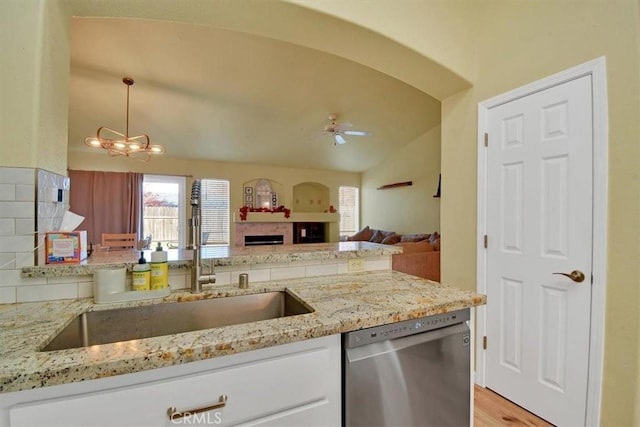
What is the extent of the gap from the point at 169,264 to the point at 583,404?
224cm

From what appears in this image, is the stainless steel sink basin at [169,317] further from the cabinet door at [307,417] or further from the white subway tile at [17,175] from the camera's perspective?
the white subway tile at [17,175]

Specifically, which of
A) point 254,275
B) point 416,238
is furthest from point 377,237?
point 254,275

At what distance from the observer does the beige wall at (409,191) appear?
5.59 metres

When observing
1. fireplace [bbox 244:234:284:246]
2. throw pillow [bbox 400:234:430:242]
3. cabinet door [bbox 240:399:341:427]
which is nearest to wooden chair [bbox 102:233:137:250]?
fireplace [bbox 244:234:284:246]

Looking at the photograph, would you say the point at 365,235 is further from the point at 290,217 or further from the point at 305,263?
the point at 305,263

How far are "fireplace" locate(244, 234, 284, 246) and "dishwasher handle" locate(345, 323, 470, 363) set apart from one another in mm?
5582

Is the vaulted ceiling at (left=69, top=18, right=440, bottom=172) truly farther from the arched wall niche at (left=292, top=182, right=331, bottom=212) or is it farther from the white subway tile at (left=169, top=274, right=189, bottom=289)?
the white subway tile at (left=169, top=274, right=189, bottom=289)

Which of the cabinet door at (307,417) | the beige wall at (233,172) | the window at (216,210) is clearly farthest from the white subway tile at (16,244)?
the window at (216,210)

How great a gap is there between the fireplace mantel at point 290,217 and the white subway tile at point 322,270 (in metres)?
4.94

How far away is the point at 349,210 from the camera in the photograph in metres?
7.75

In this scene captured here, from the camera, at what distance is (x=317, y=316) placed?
3.25 ft

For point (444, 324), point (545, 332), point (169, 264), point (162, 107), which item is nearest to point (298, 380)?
point (444, 324)

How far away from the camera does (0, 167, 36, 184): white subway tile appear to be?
1117mm

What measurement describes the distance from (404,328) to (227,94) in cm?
389
